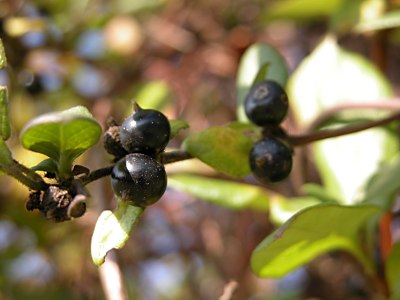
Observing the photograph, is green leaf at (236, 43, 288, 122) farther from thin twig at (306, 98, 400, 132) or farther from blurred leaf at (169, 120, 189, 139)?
blurred leaf at (169, 120, 189, 139)

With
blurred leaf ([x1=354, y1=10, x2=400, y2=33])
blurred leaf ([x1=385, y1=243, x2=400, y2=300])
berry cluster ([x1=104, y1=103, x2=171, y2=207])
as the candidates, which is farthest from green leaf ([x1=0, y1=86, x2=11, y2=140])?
blurred leaf ([x1=354, y1=10, x2=400, y2=33])

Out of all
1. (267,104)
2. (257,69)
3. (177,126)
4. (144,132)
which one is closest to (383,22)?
(257,69)

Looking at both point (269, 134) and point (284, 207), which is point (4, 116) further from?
point (284, 207)

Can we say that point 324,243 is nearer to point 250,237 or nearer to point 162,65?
point 250,237

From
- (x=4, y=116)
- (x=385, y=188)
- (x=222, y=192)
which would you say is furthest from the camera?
(x=222, y=192)

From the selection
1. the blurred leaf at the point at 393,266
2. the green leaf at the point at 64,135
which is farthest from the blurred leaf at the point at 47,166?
the blurred leaf at the point at 393,266

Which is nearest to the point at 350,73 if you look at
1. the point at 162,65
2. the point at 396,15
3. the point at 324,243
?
the point at 396,15
